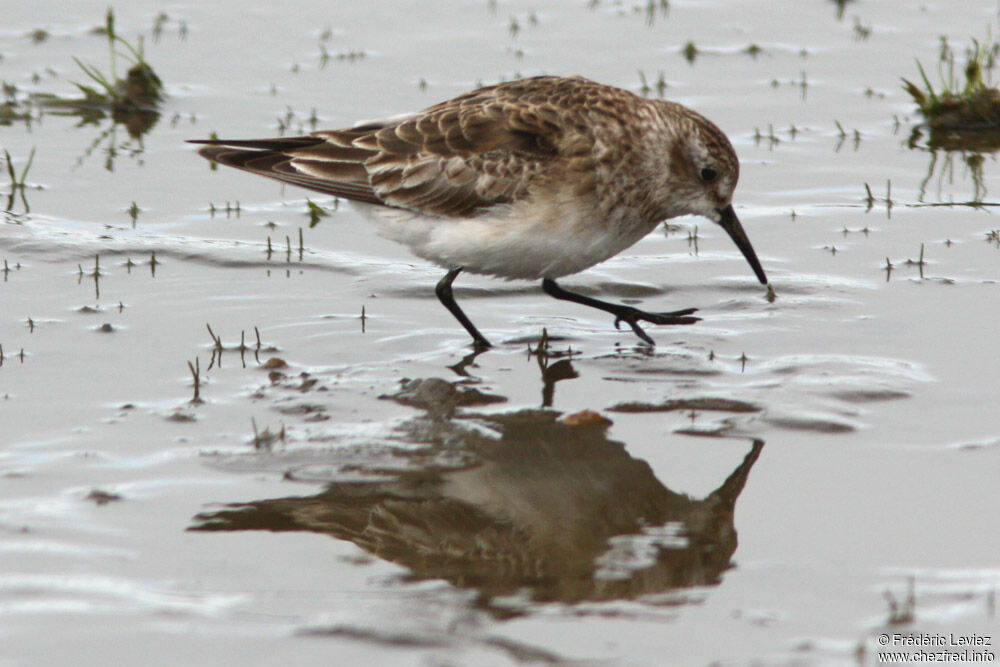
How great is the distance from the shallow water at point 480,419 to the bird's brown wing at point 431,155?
877mm

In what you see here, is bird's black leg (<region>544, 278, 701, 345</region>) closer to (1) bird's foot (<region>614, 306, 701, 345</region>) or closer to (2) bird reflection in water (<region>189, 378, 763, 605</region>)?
(1) bird's foot (<region>614, 306, 701, 345</region>)

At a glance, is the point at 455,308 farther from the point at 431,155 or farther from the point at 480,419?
the point at 480,419

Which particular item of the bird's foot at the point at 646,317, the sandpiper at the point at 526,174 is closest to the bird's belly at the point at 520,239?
the sandpiper at the point at 526,174

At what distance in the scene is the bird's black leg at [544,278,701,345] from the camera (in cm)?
789

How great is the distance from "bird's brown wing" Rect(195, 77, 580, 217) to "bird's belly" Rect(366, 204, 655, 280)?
4.4 inches

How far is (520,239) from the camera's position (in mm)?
7383

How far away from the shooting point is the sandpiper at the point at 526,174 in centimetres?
738

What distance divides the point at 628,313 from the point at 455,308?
1055 mm

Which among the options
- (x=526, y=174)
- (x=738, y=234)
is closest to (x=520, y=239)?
(x=526, y=174)

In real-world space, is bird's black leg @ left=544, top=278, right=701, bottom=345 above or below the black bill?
below

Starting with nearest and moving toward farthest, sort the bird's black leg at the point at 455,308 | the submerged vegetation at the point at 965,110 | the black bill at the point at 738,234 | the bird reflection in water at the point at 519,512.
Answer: the bird reflection in water at the point at 519,512, the bird's black leg at the point at 455,308, the black bill at the point at 738,234, the submerged vegetation at the point at 965,110

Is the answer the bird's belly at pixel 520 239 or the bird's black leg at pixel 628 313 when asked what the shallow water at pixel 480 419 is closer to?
the bird's black leg at pixel 628 313

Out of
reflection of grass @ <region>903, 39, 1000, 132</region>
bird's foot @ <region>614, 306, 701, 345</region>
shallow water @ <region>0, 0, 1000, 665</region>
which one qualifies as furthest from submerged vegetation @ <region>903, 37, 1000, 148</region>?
bird's foot @ <region>614, 306, 701, 345</region>

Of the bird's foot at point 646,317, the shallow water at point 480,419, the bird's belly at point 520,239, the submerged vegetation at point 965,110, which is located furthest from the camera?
the submerged vegetation at point 965,110
